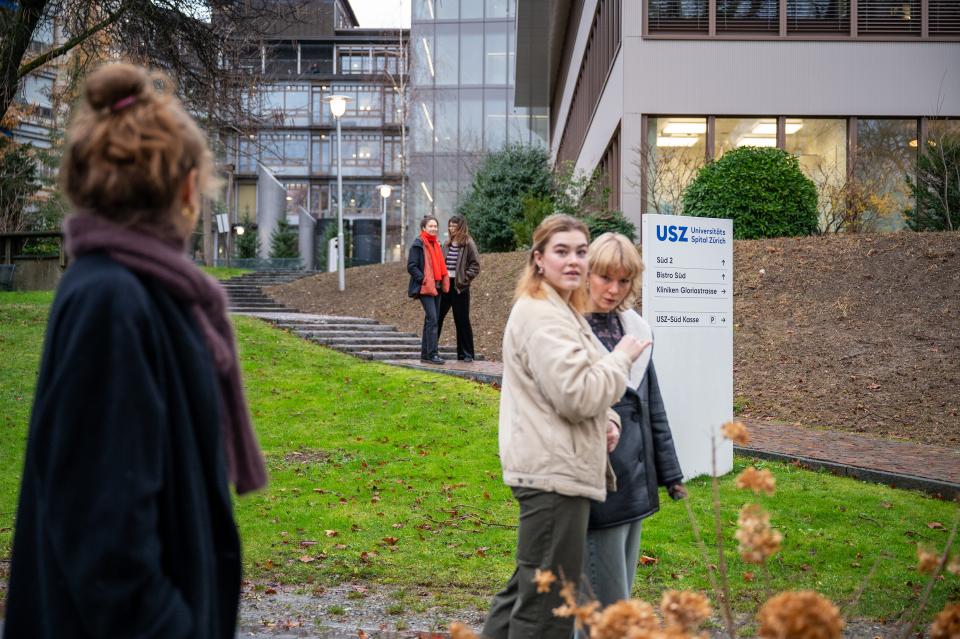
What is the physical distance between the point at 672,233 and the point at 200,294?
6.31m

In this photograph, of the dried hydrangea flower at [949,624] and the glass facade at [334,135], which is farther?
the glass facade at [334,135]

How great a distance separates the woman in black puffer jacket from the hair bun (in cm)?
231

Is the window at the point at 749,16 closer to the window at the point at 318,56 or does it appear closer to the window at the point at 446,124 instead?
the window at the point at 446,124

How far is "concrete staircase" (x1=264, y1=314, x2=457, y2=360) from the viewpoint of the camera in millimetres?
16422

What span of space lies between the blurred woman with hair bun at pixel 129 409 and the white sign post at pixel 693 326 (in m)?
6.13

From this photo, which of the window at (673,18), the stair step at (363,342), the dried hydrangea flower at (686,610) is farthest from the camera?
the window at (673,18)

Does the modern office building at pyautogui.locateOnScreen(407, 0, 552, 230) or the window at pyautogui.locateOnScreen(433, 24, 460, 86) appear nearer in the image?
the modern office building at pyautogui.locateOnScreen(407, 0, 552, 230)

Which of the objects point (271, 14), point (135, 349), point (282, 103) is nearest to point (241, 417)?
point (135, 349)

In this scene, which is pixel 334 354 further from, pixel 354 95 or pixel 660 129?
pixel 354 95

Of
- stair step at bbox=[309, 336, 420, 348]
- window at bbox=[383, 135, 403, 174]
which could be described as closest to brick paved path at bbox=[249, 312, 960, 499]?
stair step at bbox=[309, 336, 420, 348]

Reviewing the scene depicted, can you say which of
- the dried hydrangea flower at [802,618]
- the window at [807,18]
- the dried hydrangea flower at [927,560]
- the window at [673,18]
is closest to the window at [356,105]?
the window at [673,18]

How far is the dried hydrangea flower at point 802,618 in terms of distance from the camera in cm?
176

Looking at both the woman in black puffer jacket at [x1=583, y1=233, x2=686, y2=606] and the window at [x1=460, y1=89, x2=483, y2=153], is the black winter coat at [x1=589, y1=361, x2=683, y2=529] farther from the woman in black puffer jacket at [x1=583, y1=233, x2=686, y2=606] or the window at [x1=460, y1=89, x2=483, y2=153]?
the window at [x1=460, y1=89, x2=483, y2=153]

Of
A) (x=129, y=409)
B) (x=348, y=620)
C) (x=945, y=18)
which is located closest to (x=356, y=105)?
(x=945, y=18)
